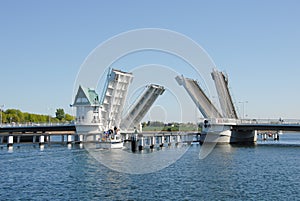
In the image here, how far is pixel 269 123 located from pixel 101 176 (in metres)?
33.0

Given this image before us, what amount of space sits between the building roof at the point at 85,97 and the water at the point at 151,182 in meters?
26.0

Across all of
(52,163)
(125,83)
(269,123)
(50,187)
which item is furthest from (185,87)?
(50,187)

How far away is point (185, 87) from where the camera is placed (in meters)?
48.5

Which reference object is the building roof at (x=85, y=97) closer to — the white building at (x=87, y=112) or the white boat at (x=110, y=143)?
the white building at (x=87, y=112)

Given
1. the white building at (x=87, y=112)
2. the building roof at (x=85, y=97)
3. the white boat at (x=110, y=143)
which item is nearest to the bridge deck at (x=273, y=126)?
the white boat at (x=110, y=143)

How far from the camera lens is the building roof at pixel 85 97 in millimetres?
54000

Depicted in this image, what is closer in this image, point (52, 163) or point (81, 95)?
point (52, 163)

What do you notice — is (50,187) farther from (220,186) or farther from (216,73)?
(216,73)

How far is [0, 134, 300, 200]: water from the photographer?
16.6m

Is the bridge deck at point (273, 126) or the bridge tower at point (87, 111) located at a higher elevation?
the bridge tower at point (87, 111)

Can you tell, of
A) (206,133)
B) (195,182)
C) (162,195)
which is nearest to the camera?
(162,195)

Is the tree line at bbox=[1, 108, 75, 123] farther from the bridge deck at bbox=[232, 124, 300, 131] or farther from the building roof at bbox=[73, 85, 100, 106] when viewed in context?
the bridge deck at bbox=[232, 124, 300, 131]

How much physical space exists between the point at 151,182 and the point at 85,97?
35.8 m

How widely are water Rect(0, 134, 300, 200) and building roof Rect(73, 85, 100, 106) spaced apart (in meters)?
26.0
